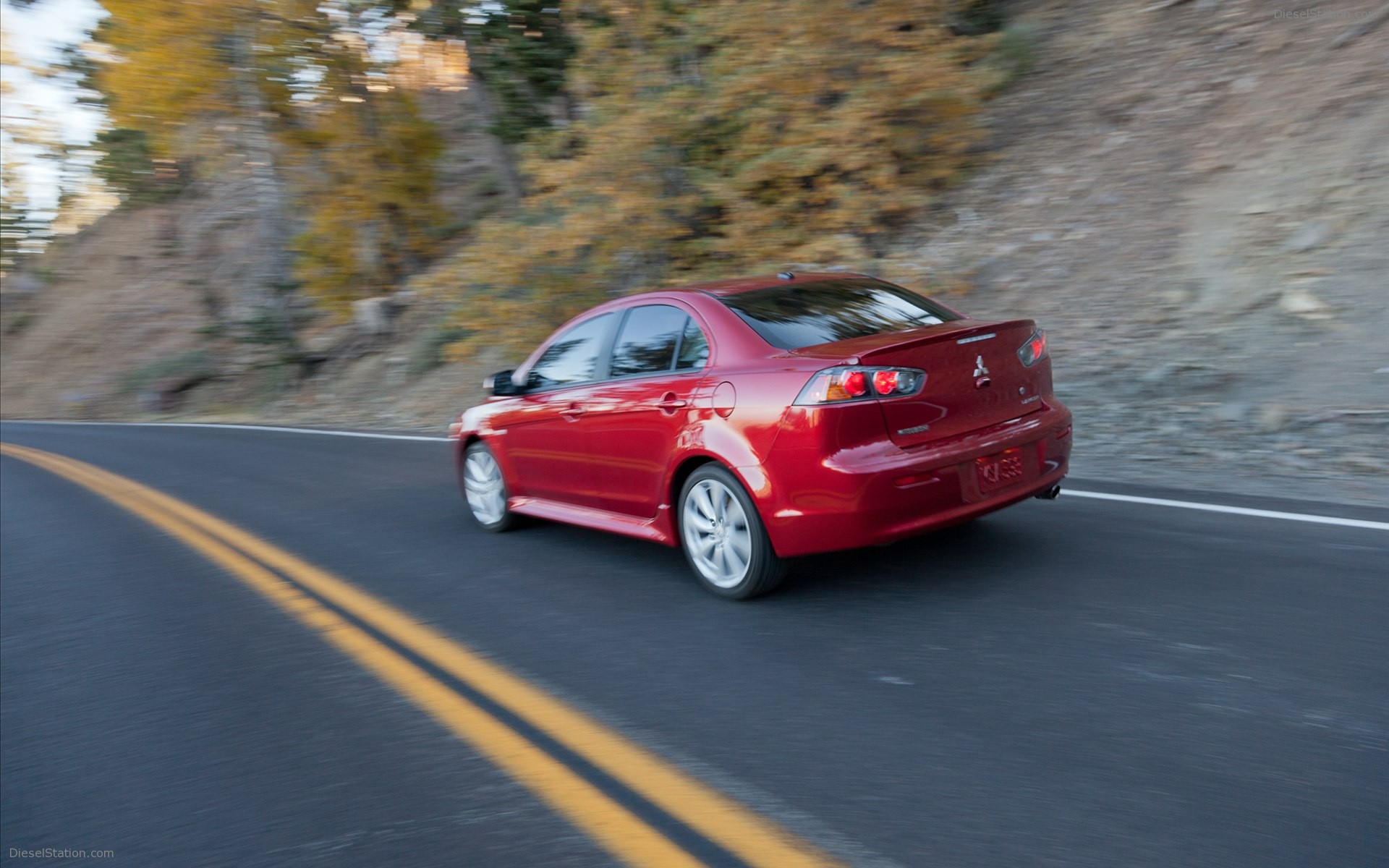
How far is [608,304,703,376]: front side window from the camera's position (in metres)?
5.71

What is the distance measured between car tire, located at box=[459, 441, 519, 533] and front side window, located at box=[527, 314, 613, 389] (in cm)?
80

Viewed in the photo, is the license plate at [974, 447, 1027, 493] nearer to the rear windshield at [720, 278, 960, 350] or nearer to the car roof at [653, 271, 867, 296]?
the rear windshield at [720, 278, 960, 350]

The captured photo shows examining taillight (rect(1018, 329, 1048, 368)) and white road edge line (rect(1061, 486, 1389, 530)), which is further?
white road edge line (rect(1061, 486, 1389, 530))

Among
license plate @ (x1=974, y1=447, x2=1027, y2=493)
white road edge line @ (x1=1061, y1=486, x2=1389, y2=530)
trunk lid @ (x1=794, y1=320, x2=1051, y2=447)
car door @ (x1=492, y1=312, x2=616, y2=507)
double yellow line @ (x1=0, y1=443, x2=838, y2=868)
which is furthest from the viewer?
car door @ (x1=492, y1=312, x2=616, y2=507)

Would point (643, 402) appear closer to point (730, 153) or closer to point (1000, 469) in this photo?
point (1000, 469)

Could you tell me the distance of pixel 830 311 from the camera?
18.4 ft

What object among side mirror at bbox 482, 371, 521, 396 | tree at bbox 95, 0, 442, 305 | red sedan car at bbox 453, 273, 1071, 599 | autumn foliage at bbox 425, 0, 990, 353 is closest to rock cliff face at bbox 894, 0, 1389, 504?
autumn foliage at bbox 425, 0, 990, 353

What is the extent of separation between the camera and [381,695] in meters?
4.45

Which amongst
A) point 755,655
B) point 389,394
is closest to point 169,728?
point 755,655

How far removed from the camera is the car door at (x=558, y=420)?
6305 millimetres

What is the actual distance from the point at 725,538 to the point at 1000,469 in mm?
1290

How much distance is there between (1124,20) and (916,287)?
5.74 m

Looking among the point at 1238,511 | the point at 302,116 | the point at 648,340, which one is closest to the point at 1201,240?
the point at 1238,511

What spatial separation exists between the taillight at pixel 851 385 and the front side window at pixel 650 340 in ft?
2.86
